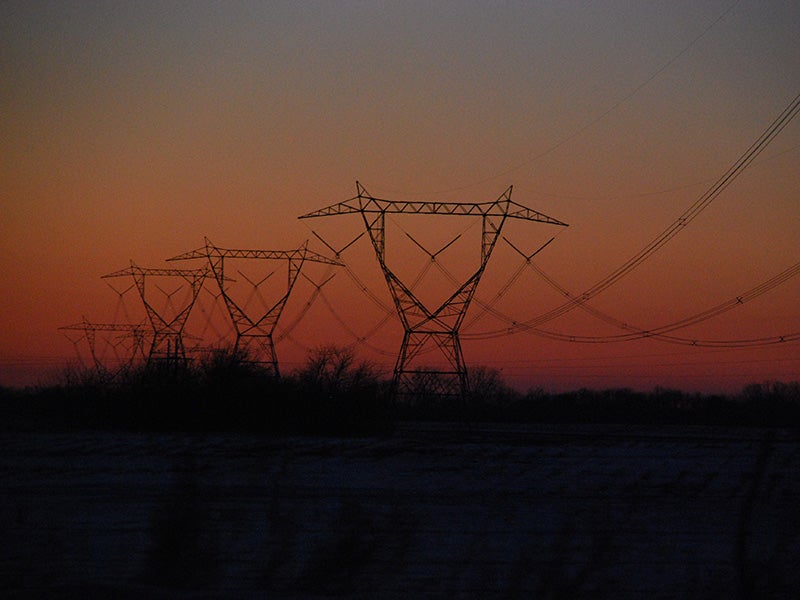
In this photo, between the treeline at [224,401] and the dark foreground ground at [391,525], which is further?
the treeline at [224,401]

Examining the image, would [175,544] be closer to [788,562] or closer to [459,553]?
[459,553]

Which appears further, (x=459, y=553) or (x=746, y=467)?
(x=746, y=467)

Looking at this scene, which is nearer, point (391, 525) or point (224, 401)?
point (391, 525)

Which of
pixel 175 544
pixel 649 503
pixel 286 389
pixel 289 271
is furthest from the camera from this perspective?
pixel 289 271

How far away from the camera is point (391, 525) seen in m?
15.0

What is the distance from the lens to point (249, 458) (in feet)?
85.5

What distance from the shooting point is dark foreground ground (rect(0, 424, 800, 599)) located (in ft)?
34.8

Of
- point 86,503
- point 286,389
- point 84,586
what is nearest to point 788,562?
point 84,586

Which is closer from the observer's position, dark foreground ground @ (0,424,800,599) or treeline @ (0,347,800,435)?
dark foreground ground @ (0,424,800,599)

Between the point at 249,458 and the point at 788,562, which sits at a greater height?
the point at 249,458

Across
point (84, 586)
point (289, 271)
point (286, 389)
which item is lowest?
point (84, 586)

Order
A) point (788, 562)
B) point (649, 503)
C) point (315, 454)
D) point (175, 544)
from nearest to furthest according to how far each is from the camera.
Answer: point (175, 544) < point (788, 562) < point (649, 503) < point (315, 454)

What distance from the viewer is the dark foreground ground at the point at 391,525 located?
1062 centimetres

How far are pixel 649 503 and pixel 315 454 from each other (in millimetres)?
11798
